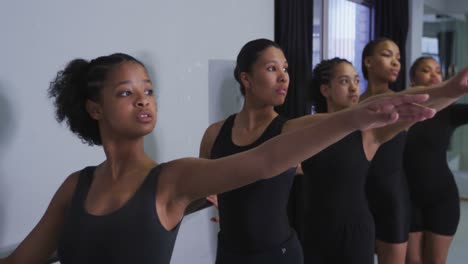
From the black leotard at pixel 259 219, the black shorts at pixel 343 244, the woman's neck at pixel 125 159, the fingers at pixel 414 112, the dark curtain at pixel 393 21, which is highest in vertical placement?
the dark curtain at pixel 393 21

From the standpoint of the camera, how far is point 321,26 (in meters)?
4.45

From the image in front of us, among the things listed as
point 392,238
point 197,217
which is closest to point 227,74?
point 197,217

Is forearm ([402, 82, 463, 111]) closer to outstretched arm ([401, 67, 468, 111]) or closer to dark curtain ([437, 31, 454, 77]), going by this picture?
outstretched arm ([401, 67, 468, 111])

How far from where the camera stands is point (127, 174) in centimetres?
133

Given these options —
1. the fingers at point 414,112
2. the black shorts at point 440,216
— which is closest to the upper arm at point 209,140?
the fingers at point 414,112

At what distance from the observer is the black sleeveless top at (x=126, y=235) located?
1.21 metres

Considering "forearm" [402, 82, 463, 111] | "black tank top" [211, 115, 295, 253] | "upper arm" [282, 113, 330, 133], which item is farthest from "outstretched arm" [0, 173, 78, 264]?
"forearm" [402, 82, 463, 111]

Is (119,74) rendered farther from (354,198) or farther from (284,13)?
(284,13)

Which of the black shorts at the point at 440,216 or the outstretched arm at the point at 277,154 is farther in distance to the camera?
the black shorts at the point at 440,216

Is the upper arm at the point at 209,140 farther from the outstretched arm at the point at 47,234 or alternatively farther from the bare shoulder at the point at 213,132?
the outstretched arm at the point at 47,234

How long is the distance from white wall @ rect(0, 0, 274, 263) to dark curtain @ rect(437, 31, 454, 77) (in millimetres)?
4731

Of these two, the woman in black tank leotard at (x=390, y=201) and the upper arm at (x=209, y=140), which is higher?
the upper arm at (x=209, y=140)

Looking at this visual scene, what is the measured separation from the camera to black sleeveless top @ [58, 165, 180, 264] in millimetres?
1206

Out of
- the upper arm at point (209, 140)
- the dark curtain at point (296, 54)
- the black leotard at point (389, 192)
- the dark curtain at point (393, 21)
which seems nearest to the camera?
the upper arm at point (209, 140)
